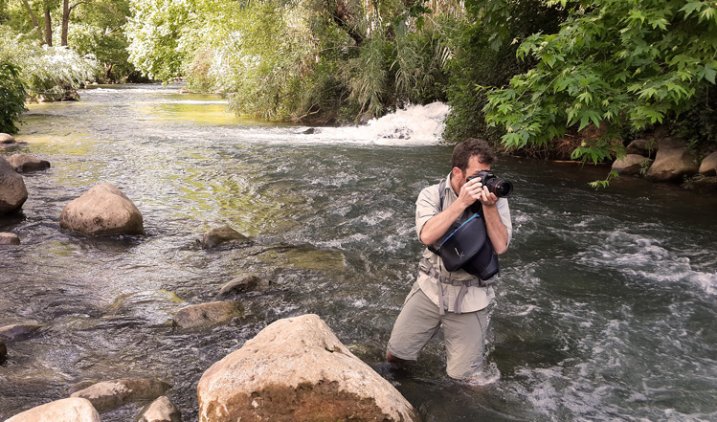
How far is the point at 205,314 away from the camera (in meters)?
5.45

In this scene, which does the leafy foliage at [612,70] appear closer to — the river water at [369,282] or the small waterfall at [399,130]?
the river water at [369,282]

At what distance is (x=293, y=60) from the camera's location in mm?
19969

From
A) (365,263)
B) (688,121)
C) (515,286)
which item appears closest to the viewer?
(515,286)

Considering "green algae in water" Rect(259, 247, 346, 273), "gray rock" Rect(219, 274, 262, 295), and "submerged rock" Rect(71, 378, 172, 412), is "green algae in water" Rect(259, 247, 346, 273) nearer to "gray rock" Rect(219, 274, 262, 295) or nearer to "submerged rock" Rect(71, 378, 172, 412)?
"gray rock" Rect(219, 274, 262, 295)

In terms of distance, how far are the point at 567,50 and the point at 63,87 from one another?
30048 millimetres

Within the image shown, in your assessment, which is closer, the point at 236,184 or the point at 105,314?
the point at 105,314

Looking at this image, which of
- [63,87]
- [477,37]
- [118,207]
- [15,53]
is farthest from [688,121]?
[63,87]

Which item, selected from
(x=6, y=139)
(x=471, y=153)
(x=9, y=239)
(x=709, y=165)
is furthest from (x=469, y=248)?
(x=6, y=139)

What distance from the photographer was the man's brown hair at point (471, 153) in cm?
367

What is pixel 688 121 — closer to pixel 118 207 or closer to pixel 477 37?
pixel 477 37

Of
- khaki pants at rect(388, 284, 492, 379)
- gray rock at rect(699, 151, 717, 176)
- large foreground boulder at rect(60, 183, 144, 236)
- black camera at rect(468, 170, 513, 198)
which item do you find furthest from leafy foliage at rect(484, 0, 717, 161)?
gray rock at rect(699, 151, 717, 176)

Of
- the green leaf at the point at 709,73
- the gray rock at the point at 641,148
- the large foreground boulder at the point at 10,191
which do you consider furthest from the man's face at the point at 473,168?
the gray rock at the point at 641,148

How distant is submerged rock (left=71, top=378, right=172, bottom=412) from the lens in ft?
12.9

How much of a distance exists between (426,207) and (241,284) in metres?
2.94
